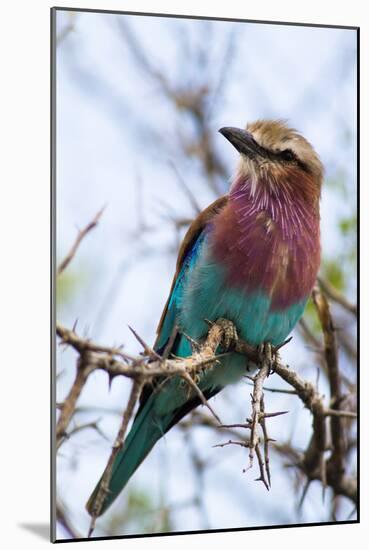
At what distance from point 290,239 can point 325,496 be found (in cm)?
96

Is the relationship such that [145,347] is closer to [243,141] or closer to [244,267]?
[244,267]

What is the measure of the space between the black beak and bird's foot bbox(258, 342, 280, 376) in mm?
603

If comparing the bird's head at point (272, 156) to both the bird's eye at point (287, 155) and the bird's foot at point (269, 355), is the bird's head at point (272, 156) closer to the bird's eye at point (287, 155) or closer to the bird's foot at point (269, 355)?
the bird's eye at point (287, 155)

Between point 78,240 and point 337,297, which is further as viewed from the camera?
point 337,297

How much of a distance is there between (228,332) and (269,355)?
157 mm

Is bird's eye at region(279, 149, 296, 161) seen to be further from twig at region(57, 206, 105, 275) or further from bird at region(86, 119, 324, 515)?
twig at region(57, 206, 105, 275)

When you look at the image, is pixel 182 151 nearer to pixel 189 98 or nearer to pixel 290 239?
pixel 189 98

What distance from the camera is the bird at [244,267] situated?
282cm

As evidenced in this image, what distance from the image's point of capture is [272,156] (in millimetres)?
2971

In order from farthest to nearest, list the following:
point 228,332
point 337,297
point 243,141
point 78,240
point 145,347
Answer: point 337,297 → point 243,141 → point 228,332 → point 78,240 → point 145,347

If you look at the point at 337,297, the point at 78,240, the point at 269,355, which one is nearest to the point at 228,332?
the point at 269,355

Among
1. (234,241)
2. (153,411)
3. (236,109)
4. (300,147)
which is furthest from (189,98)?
(153,411)

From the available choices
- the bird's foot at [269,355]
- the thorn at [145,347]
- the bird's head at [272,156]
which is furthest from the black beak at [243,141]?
the thorn at [145,347]
